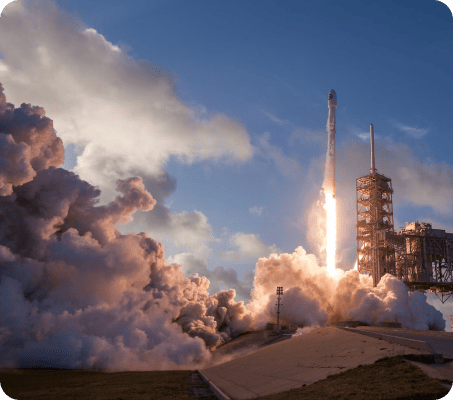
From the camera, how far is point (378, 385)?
15.8 m

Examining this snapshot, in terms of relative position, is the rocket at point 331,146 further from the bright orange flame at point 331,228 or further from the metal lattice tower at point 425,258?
the metal lattice tower at point 425,258

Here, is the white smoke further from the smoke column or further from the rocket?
the rocket

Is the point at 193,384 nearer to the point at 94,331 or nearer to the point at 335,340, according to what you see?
the point at 335,340

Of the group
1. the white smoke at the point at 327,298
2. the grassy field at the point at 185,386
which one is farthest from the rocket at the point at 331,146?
the grassy field at the point at 185,386

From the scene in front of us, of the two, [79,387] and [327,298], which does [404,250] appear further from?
[79,387]

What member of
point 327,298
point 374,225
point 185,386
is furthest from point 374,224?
point 185,386

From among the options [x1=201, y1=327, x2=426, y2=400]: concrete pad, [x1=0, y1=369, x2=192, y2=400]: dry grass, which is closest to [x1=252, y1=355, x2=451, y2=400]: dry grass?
[x1=201, y1=327, x2=426, y2=400]: concrete pad

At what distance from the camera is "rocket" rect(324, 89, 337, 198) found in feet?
236

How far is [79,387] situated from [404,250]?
217ft

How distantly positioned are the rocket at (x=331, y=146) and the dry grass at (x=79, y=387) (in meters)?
49.9

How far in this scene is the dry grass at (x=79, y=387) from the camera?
24.9m

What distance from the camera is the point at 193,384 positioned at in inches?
1208

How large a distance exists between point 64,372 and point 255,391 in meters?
27.2

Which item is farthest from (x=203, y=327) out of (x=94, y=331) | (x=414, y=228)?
(x=414, y=228)
